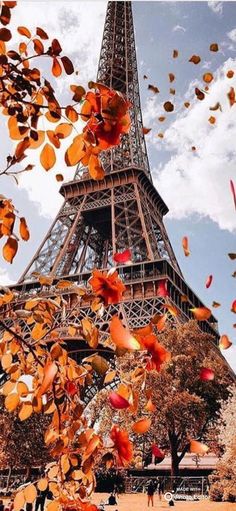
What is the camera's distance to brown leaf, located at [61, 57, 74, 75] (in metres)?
2.21

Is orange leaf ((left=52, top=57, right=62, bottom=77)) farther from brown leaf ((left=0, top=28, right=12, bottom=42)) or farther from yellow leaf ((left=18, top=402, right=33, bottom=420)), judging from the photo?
yellow leaf ((left=18, top=402, right=33, bottom=420))

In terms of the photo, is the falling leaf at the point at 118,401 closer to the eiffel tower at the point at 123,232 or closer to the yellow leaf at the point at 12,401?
the yellow leaf at the point at 12,401

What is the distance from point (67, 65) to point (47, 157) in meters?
0.56

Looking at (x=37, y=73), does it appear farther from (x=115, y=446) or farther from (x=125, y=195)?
(x=125, y=195)

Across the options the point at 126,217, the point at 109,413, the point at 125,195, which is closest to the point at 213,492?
the point at 109,413

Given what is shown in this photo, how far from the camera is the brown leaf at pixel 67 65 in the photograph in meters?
2.21

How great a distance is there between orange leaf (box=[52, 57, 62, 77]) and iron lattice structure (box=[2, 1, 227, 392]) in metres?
30.5

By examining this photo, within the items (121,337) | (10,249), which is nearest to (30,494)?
(121,337)

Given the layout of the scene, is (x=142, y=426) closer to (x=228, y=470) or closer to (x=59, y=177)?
(x=59, y=177)

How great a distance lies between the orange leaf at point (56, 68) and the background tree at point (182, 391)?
25.6 meters

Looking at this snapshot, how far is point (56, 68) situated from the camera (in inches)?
91.0

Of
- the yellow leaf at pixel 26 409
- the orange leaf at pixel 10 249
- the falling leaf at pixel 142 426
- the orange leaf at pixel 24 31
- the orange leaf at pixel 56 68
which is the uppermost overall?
the orange leaf at pixel 24 31

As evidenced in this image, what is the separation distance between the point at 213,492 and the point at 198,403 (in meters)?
5.26

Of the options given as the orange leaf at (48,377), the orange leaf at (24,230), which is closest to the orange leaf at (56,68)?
the orange leaf at (24,230)
